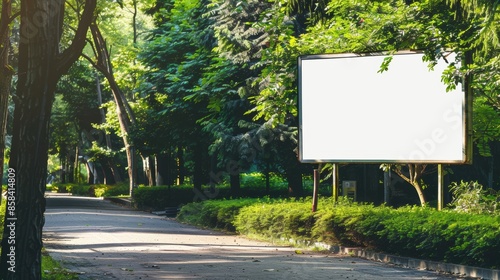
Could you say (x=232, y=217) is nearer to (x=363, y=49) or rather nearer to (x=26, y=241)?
(x=363, y=49)

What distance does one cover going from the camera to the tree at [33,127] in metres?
11.5

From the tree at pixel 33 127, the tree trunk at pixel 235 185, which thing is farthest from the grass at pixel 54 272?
the tree trunk at pixel 235 185

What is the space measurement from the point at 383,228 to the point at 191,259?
417 centimetres

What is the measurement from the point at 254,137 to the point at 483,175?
10346mm

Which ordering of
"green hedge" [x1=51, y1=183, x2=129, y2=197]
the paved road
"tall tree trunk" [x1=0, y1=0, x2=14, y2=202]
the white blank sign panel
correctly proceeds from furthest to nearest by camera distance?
1. "green hedge" [x1=51, y1=183, x2=129, y2=197]
2. the white blank sign panel
3. "tall tree trunk" [x1=0, y1=0, x2=14, y2=202]
4. the paved road

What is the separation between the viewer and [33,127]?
1152 cm

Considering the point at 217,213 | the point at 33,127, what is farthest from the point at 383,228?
the point at 217,213

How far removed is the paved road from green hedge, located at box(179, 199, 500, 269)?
2.15 ft

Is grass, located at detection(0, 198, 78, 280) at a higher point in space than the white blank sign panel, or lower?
lower

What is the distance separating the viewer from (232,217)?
29.8 metres

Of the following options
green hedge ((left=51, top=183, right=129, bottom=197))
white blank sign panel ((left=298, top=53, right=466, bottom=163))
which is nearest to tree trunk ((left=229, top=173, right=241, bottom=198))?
white blank sign panel ((left=298, top=53, right=466, bottom=163))

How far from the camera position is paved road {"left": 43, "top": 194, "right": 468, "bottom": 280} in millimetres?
15867

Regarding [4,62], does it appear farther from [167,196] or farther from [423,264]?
[167,196]

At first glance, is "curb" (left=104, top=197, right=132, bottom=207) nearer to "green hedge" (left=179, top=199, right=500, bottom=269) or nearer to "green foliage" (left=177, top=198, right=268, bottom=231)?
"green foliage" (left=177, top=198, right=268, bottom=231)
